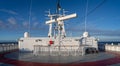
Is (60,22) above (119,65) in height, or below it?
above

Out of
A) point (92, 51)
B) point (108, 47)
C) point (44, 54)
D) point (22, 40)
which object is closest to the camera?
point (44, 54)

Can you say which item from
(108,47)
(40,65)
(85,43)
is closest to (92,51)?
(85,43)

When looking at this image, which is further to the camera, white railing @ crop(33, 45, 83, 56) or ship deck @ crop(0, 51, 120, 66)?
Answer: white railing @ crop(33, 45, 83, 56)

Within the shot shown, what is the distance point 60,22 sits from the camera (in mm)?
34812

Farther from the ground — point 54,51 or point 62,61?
point 54,51

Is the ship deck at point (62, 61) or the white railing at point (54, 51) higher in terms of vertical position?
the white railing at point (54, 51)

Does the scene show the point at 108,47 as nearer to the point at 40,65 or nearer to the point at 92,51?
the point at 92,51

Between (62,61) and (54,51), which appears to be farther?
(54,51)

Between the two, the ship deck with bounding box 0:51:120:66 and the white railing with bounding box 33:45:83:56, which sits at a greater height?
the white railing with bounding box 33:45:83:56

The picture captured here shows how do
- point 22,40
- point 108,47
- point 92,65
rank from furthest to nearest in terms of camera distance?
point 108,47, point 22,40, point 92,65

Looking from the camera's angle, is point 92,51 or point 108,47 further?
point 108,47

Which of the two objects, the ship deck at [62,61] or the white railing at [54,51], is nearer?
the ship deck at [62,61]

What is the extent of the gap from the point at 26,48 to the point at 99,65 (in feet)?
66.2

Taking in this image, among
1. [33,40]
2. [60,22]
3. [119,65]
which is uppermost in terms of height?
[60,22]
